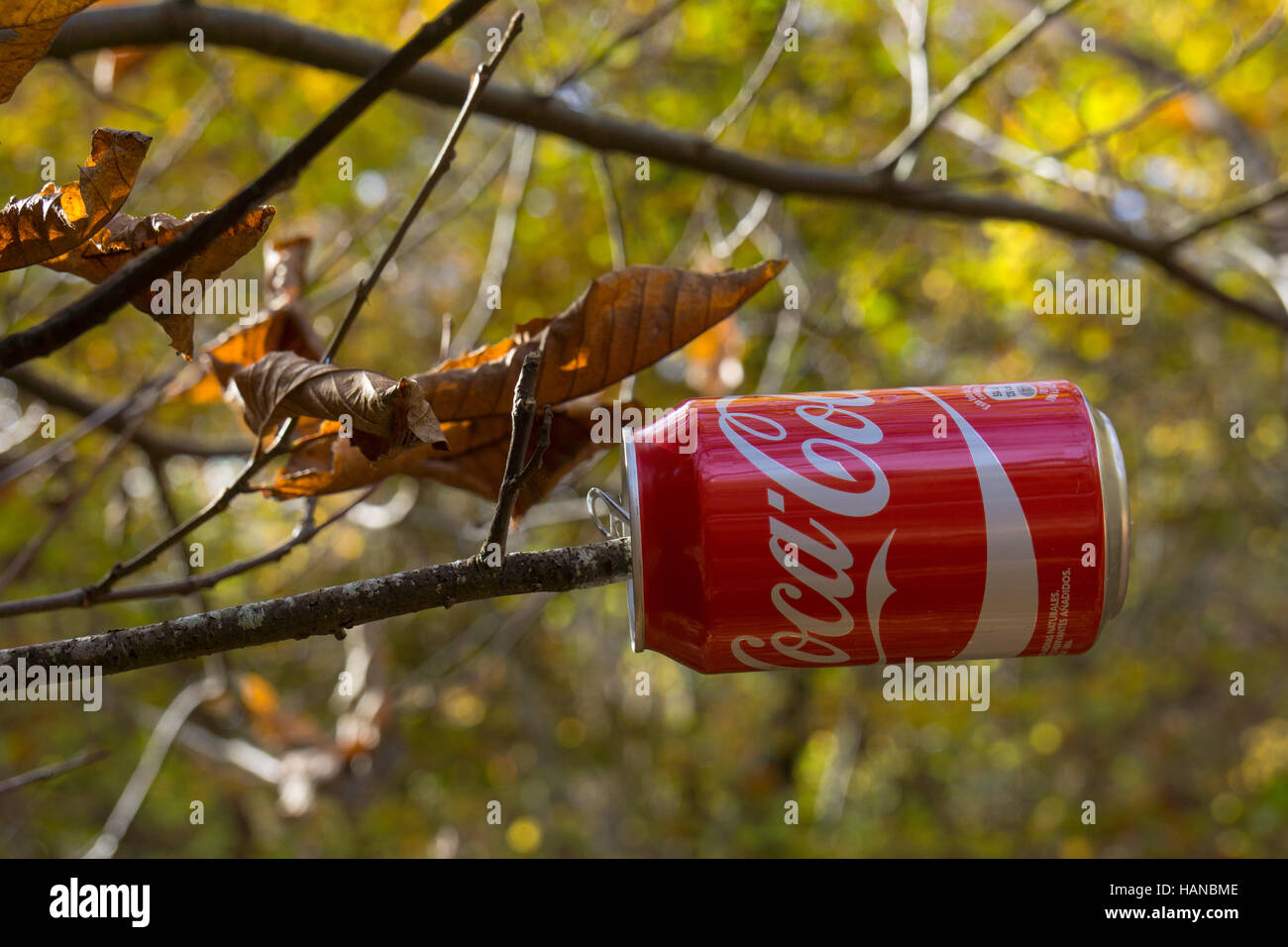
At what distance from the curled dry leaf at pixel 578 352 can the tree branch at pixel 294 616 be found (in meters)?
0.20

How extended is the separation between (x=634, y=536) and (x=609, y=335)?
8.6 inches

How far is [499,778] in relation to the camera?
6453 millimetres

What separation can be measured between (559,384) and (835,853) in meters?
4.89

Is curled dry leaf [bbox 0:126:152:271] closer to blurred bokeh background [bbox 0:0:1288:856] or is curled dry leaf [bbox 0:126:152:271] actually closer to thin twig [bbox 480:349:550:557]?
thin twig [bbox 480:349:550:557]

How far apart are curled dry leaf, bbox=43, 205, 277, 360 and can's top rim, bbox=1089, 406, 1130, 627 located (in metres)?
0.90

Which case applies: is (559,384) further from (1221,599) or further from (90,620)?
(1221,599)

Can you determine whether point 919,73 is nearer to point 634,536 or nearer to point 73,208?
point 634,536

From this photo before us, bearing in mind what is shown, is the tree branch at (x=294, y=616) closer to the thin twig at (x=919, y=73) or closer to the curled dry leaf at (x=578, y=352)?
the curled dry leaf at (x=578, y=352)

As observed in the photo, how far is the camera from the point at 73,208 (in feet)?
2.93

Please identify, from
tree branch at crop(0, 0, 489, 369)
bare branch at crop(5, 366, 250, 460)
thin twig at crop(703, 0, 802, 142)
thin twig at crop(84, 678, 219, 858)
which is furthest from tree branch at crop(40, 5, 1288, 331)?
thin twig at crop(84, 678, 219, 858)

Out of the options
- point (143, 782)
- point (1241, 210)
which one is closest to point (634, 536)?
point (1241, 210)

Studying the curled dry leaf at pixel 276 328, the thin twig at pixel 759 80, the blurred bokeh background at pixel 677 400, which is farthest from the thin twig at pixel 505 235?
the curled dry leaf at pixel 276 328

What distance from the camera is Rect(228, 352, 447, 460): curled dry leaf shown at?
89 cm

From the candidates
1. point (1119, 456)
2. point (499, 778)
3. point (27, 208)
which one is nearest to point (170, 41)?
point (27, 208)
